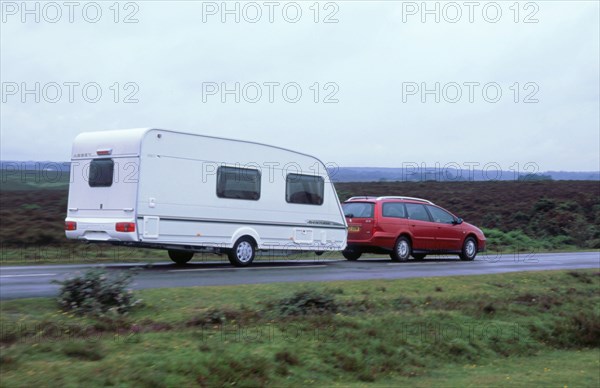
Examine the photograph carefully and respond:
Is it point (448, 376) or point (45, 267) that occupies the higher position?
point (45, 267)

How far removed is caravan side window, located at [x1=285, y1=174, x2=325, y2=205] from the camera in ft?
60.2

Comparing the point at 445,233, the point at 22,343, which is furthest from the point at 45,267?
the point at 445,233

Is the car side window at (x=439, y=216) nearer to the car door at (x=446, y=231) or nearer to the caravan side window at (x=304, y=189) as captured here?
the car door at (x=446, y=231)

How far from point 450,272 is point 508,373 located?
6.92 m

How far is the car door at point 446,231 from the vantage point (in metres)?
20.8

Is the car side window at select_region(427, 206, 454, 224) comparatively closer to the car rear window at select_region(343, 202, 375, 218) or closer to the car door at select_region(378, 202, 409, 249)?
the car door at select_region(378, 202, 409, 249)

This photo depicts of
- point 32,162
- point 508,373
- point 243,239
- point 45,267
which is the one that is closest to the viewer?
point 508,373

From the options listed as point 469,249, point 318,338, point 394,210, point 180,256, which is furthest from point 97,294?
point 469,249

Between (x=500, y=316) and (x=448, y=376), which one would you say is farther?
(x=500, y=316)

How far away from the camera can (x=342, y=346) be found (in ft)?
30.3

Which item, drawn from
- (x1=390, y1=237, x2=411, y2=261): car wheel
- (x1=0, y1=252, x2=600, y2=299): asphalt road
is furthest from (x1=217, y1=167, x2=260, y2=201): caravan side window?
(x1=390, y1=237, x2=411, y2=261): car wheel

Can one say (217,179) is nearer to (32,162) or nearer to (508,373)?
(508,373)

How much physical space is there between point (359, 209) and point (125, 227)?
24.9ft

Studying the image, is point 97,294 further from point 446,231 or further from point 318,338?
point 446,231
